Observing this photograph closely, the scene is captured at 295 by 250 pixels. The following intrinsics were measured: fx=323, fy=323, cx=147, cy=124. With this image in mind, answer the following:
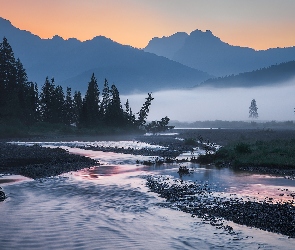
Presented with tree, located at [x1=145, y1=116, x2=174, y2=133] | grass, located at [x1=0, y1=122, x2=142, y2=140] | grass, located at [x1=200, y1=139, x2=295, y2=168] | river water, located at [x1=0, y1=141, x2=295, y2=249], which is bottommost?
river water, located at [x1=0, y1=141, x2=295, y2=249]

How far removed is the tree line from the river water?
2859 inches

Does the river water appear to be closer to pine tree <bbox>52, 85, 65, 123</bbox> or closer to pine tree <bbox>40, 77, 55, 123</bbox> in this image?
pine tree <bbox>40, 77, 55, 123</bbox>

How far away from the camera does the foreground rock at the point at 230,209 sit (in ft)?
49.2

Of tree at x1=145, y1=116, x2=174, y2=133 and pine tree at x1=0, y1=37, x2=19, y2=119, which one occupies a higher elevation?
pine tree at x1=0, y1=37, x2=19, y2=119

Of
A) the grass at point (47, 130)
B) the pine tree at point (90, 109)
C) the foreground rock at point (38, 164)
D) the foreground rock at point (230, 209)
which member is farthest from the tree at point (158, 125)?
the foreground rock at point (230, 209)

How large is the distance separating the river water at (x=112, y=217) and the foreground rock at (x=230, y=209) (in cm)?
63

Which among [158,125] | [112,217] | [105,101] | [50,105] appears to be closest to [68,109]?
[50,105]

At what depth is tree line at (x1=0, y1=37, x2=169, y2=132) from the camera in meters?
93.3

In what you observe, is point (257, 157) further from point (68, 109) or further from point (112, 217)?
point (68, 109)

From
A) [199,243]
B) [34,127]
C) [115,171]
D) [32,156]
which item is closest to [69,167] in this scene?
[115,171]

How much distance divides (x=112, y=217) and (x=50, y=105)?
100207 mm

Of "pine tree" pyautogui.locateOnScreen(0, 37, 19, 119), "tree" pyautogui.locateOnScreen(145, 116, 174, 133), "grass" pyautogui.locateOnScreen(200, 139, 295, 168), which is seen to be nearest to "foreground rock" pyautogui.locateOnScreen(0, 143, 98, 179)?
"grass" pyautogui.locateOnScreen(200, 139, 295, 168)

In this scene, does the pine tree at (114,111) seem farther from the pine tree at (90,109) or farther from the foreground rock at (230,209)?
the foreground rock at (230,209)

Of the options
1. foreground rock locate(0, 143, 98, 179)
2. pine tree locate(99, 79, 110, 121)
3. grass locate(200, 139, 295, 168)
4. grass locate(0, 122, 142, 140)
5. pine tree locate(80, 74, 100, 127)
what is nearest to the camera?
foreground rock locate(0, 143, 98, 179)
